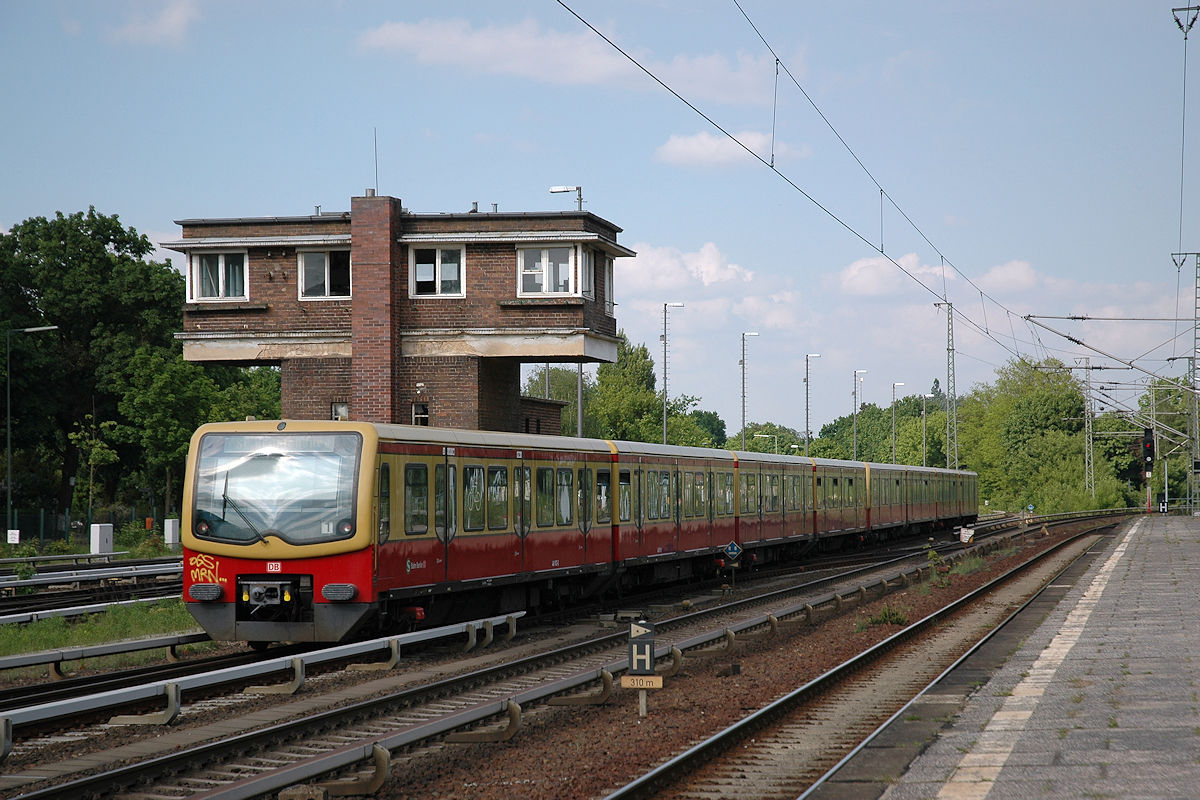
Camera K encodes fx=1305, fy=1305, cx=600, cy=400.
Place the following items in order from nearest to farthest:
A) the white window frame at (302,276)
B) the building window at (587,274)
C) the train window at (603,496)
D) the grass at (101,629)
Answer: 1. the grass at (101,629)
2. the train window at (603,496)
3. the building window at (587,274)
4. the white window frame at (302,276)

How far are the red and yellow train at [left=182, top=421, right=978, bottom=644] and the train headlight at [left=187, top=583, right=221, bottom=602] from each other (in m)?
0.02

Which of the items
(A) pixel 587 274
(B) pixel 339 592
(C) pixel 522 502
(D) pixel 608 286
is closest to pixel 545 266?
(A) pixel 587 274

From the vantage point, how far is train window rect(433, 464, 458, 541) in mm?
16391

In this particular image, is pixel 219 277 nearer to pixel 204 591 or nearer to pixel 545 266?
pixel 545 266

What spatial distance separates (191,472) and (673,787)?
321 inches

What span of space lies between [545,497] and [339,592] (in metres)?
5.67

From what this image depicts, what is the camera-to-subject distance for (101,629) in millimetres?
19172

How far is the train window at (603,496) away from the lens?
22047 mm

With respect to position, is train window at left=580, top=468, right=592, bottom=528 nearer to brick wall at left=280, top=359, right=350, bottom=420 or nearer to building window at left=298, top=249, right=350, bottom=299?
brick wall at left=280, top=359, right=350, bottom=420

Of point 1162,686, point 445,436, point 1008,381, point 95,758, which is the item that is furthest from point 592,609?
point 1008,381

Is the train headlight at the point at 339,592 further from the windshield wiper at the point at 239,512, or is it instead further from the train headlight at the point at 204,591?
the train headlight at the point at 204,591

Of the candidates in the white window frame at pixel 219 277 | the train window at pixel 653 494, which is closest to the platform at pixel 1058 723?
the train window at pixel 653 494

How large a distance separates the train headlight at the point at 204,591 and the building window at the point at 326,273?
19102 mm

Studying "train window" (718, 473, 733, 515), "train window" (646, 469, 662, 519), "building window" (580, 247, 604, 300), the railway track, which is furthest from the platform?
"building window" (580, 247, 604, 300)
